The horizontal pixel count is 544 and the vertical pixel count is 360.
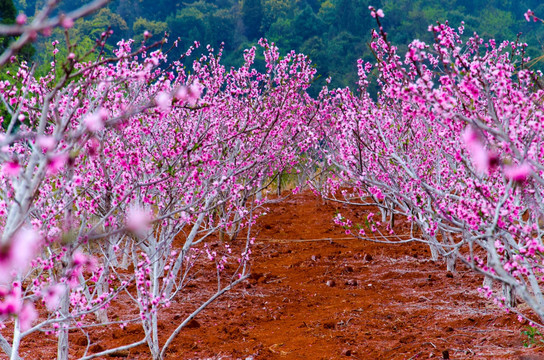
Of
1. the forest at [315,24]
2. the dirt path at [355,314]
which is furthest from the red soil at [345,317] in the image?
the forest at [315,24]

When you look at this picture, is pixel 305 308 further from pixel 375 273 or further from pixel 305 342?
pixel 375 273

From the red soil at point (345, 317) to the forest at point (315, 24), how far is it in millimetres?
33983

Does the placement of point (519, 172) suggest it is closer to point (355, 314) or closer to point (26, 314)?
point (26, 314)

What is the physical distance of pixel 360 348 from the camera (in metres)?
6.20

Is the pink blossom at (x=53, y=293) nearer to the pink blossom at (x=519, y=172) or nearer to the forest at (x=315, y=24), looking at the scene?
the pink blossom at (x=519, y=172)

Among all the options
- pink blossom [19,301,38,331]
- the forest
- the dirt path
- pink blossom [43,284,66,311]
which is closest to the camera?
pink blossom [19,301,38,331]

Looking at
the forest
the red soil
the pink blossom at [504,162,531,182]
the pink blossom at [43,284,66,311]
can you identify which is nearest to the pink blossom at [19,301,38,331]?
the pink blossom at [43,284,66,311]

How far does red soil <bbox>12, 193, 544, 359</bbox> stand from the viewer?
6.09 m

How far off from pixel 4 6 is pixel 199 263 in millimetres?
22796

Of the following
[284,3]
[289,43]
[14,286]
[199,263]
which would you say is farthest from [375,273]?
[284,3]

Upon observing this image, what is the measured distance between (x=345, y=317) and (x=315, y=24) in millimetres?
44014

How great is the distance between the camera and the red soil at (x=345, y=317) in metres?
6.09

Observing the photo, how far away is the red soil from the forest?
34.0 metres

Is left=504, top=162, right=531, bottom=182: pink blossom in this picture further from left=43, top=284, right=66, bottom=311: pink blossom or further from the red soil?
left=43, top=284, right=66, bottom=311: pink blossom
